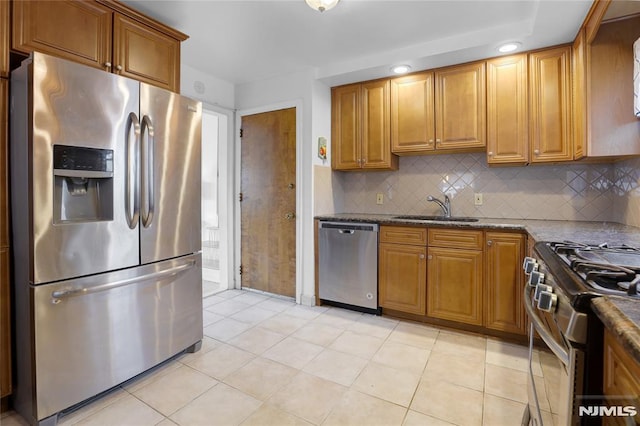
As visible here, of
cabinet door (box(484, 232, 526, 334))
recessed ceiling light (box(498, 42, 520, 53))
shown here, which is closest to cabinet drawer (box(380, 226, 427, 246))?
cabinet door (box(484, 232, 526, 334))

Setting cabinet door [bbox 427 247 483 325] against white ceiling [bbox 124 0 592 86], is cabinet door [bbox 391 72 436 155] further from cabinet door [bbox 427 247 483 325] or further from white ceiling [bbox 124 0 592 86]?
cabinet door [bbox 427 247 483 325]

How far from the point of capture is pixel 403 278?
2.84 m

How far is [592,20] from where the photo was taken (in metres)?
2.01

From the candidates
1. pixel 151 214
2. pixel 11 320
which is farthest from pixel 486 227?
pixel 11 320

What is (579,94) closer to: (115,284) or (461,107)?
(461,107)

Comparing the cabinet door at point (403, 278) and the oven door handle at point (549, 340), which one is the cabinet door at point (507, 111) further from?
the oven door handle at point (549, 340)

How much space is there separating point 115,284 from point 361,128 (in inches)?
100

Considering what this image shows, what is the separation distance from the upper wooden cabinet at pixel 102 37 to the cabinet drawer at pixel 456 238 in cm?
233

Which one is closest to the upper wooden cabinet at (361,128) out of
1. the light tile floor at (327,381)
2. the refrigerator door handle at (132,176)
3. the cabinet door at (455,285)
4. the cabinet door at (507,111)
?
the cabinet door at (507,111)

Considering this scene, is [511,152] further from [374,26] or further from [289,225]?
[289,225]

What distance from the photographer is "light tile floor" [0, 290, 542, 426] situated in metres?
1.63

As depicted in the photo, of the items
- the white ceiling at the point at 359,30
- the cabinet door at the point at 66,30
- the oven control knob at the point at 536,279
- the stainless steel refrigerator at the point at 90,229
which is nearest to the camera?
the oven control knob at the point at 536,279

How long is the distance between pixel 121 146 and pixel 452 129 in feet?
8.40

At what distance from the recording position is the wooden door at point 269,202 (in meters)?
3.45
